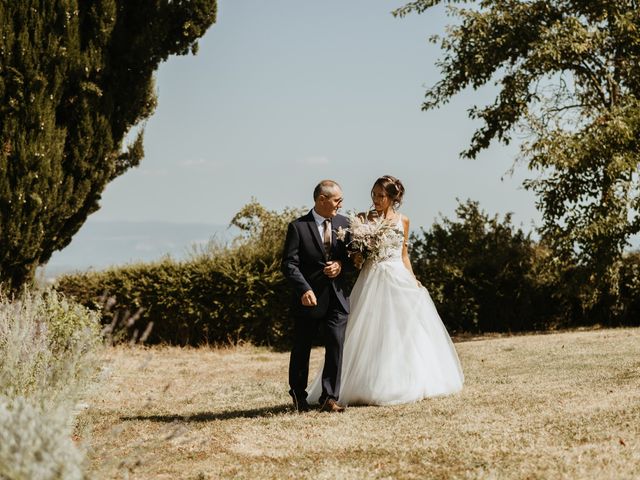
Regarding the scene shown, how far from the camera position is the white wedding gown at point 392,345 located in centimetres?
794

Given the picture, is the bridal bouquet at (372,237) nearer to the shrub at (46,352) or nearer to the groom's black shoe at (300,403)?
the groom's black shoe at (300,403)

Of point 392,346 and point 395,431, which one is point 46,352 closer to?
point 392,346

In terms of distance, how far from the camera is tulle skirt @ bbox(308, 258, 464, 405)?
7941 mm

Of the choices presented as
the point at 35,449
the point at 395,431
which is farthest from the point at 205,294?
the point at 35,449

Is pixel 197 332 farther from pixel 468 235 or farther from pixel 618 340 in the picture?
pixel 618 340

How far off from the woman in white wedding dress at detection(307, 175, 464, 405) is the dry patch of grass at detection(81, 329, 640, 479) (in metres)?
0.26

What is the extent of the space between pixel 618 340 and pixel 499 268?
14.9 feet

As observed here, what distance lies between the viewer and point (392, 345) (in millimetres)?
8055

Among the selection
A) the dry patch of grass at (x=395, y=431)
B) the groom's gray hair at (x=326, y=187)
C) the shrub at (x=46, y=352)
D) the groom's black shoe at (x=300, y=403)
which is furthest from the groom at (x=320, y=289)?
the shrub at (x=46, y=352)

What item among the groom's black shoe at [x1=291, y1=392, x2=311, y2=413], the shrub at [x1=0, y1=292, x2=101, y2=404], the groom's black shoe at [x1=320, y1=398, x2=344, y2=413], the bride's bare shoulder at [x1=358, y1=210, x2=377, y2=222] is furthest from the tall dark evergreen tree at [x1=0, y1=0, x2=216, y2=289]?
the groom's black shoe at [x1=320, y1=398, x2=344, y2=413]

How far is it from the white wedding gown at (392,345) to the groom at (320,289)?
46cm

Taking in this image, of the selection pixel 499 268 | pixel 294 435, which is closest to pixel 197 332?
pixel 499 268

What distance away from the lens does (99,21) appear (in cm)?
1360

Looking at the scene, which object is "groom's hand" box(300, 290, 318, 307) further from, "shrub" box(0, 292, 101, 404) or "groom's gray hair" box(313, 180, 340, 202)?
"shrub" box(0, 292, 101, 404)
